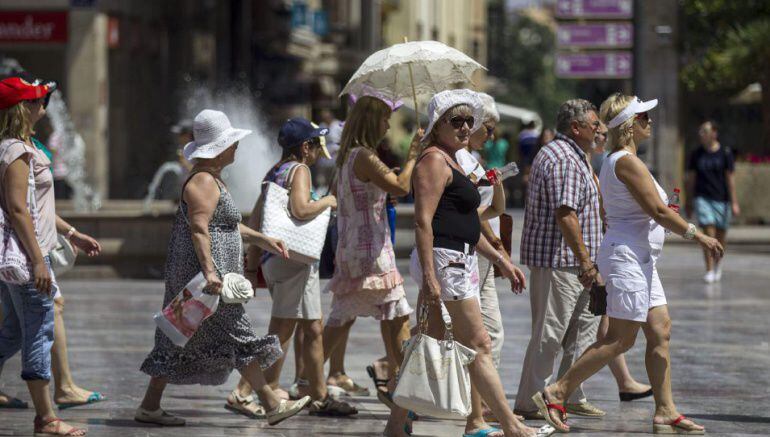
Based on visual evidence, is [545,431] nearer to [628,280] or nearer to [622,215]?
[628,280]

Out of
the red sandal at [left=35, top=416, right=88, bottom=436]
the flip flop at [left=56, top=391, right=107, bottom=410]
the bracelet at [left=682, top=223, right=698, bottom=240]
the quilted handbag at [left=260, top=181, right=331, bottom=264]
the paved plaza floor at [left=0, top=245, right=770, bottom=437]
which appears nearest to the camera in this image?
the red sandal at [left=35, top=416, right=88, bottom=436]

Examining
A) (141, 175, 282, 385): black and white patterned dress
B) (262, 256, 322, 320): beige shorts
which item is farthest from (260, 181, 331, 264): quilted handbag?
(141, 175, 282, 385): black and white patterned dress

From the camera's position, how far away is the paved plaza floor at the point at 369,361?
29.3ft

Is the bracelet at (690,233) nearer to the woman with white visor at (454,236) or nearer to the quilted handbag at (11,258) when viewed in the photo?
the woman with white visor at (454,236)

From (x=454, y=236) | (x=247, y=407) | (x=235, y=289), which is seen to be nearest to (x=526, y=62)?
(x=247, y=407)

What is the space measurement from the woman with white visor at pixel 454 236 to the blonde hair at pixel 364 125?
1.01m

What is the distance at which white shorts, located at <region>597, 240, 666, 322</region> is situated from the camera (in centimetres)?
856

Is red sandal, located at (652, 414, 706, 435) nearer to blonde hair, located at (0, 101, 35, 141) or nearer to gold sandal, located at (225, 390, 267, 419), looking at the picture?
gold sandal, located at (225, 390, 267, 419)

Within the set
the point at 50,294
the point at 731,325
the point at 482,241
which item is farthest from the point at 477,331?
the point at 731,325

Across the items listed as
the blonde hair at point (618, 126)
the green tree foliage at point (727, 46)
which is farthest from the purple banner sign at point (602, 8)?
the blonde hair at point (618, 126)

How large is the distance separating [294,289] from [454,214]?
69.8 inches

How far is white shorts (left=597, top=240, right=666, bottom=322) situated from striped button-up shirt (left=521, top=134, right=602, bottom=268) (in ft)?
1.44

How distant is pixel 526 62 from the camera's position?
10131cm

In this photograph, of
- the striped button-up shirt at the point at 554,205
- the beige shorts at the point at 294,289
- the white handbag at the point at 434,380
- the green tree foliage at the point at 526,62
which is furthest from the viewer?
the green tree foliage at the point at 526,62
